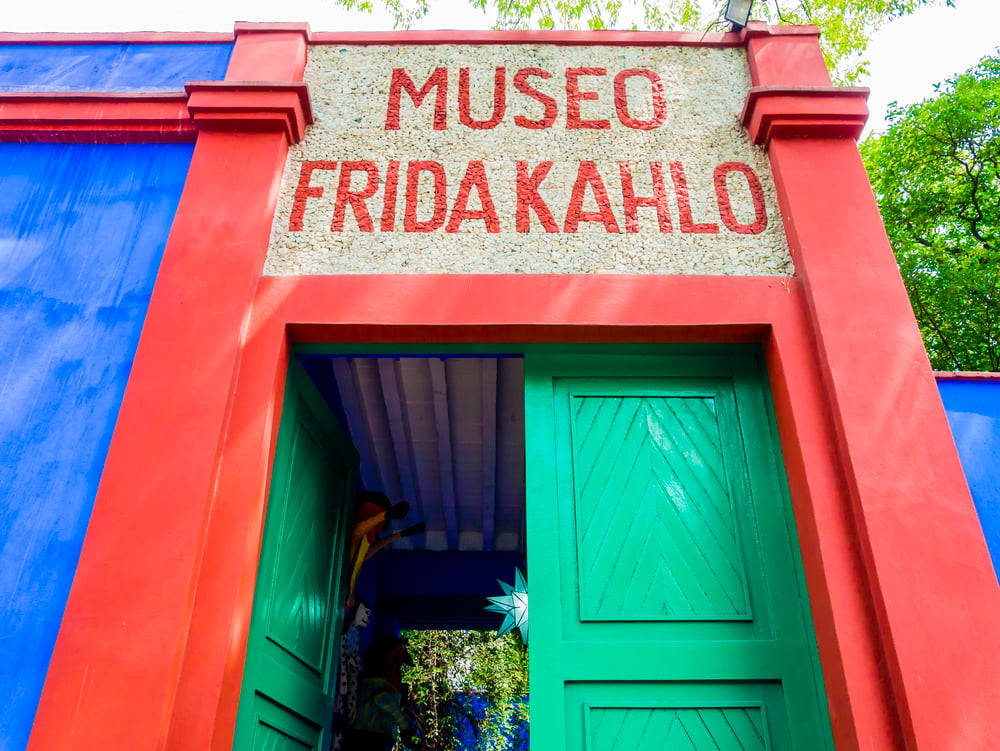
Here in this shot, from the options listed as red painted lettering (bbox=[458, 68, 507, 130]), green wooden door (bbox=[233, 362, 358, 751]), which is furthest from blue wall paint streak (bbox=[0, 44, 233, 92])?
green wooden door (bbox=[233, 362, 358, 751])

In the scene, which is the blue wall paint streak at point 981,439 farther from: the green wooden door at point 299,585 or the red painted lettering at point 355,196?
the green wooden door at point 299,585

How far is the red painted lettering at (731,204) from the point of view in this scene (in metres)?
3.52

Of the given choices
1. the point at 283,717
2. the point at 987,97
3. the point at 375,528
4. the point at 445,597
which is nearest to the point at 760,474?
the point at 283,717

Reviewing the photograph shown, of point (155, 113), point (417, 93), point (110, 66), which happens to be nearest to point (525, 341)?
point (417, 93)

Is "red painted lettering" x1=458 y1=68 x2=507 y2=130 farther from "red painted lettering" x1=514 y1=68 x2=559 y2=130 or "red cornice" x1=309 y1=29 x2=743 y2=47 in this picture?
"red cornice" x1=309 y1=29 x2=743 y2=47

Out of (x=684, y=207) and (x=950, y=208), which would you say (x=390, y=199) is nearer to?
(x=684, y=207)

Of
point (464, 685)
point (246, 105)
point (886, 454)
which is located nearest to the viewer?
point (886, 454)

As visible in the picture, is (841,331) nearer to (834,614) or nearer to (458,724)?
(834,614)

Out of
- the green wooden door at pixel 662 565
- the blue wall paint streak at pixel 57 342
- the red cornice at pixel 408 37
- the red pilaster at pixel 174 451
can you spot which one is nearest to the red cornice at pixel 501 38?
the red cornice at pixel 408 37

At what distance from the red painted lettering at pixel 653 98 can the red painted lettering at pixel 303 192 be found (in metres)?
1.47

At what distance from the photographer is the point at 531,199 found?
3600 millimetres

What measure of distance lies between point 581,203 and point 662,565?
167 centimetres

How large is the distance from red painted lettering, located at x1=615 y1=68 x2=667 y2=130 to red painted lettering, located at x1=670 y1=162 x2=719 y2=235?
0.96 feet

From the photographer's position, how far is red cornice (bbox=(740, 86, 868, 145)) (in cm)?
364
